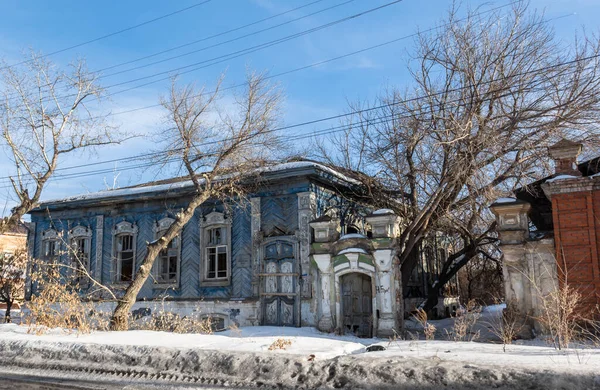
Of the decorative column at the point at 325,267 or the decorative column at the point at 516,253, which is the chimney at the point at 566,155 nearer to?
the decorative column at the point at 516,253

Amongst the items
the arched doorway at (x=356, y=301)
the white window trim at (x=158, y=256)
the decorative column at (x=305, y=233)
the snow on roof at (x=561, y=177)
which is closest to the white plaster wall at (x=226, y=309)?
the white window trim at (x=158, y=256)

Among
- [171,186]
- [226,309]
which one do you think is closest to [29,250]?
[171,186]

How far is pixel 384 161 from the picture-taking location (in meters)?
15.7

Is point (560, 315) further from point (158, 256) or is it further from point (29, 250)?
point (29, 250)

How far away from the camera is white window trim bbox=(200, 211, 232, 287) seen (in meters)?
17.4

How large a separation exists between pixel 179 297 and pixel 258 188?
4.91m

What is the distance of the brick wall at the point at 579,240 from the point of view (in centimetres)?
1111

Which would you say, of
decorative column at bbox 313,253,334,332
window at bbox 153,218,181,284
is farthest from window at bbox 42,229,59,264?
decorative column at bbox 313,253,334,332

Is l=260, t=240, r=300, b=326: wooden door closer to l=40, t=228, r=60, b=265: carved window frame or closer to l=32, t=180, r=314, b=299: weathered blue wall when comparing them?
l=32, t=180, r=314, b=299: weathered blue wall

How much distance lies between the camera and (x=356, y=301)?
1473 cm

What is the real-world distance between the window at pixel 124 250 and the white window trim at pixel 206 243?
3.41 m

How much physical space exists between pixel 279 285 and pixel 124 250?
741 centimetres

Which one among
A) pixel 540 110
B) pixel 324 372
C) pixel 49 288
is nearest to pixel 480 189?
pixel 540 110

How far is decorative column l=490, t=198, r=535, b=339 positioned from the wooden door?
6.24 metres
